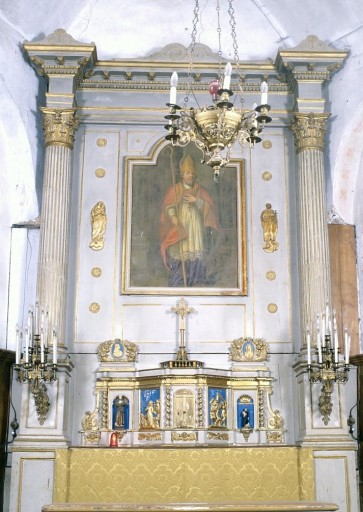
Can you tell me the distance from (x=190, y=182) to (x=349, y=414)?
3772 mm

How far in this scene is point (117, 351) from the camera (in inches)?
436

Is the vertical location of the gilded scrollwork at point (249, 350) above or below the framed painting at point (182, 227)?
below

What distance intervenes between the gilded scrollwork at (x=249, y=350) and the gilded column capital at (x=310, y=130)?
2704mm

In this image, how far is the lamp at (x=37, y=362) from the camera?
10.0m

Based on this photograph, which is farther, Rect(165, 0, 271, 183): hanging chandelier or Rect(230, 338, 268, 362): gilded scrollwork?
Rect(230, 338, 268, 362): gilded scrollwork

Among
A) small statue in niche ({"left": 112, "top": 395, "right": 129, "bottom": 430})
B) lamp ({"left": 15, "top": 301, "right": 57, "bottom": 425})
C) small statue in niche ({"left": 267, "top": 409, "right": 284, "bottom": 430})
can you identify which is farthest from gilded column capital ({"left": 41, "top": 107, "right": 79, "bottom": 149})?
small statue in niche ({"left": 267, "top": 409, "right": 284, "bottom": 430})

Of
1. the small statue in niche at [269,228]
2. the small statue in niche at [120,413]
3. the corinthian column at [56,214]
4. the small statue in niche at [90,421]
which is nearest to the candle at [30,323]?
the corinthian column at [56,214]

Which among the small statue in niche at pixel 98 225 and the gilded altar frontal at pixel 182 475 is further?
the small statue in niche at pixel 98 225

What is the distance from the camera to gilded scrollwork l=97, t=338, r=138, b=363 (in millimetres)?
11047

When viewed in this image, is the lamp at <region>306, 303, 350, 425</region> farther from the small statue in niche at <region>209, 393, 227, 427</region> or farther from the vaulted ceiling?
the vaulted ceiling

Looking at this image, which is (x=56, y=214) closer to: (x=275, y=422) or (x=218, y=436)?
(x=218, y=436)

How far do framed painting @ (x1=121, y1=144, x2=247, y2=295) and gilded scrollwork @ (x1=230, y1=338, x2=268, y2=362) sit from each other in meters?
0.67

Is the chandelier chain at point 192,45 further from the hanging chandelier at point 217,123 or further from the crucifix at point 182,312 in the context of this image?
the hanging chandelier at point 217,123

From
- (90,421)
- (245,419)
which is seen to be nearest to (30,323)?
(90,421)
